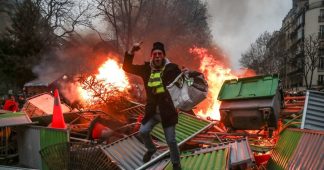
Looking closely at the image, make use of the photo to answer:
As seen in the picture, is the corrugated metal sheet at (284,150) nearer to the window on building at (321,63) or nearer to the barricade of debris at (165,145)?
the barricade of debris at (165,145)

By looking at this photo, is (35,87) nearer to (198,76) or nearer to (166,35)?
(166,35)

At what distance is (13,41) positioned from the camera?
27969 millimetres

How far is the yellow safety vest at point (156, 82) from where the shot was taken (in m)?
4.99

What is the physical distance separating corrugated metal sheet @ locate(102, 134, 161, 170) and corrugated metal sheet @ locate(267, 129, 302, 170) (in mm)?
1951

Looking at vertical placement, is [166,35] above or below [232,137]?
above

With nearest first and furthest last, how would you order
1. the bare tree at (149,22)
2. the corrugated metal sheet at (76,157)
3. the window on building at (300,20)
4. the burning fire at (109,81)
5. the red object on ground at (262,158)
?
1. the corrugated metal sheet at (76,157)
2. the red object on ground at (262,158)
3. the burning fire at (109,81)
4. the bare tree at (149,22)
5. the window on building at (300,20)

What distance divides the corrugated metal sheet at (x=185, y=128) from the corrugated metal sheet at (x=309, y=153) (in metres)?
2.29

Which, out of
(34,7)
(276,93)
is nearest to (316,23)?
(34,7)

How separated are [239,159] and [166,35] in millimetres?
29937

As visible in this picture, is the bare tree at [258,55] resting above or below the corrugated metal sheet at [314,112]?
above

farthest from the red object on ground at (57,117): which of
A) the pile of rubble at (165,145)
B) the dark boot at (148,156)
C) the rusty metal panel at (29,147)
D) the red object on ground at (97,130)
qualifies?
the dark boot at (148,156)

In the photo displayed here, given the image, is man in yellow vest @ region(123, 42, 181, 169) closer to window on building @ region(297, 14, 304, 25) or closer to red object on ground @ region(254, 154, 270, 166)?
red object on ground @ region(254, 154, 270, 166)

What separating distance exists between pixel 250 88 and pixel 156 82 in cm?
365

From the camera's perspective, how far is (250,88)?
8000mm
